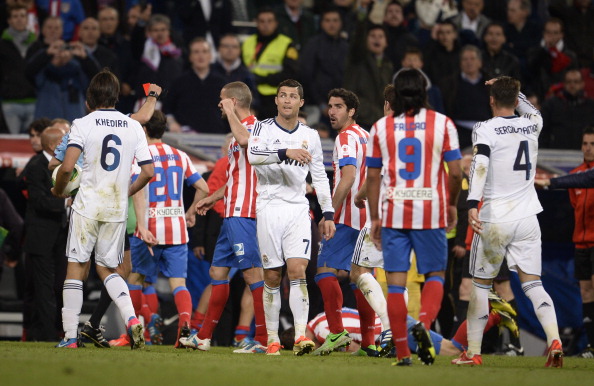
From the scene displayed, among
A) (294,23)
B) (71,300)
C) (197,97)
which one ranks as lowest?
(71,300)

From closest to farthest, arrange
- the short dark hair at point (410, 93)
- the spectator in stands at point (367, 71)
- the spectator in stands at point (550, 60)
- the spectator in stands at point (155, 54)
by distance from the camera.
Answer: the short dark hair at point (410, 93) < the spectator in stands at point (367, 71) < the spectator in stands at point (155, 54) < the spectator in stands at point (550, 60)

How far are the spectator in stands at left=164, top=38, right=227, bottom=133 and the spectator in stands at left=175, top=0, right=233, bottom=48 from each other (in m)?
1.75

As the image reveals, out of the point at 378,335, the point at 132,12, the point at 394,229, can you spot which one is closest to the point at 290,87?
the point at 394,229

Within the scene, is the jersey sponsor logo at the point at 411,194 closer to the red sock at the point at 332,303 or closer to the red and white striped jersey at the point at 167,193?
the red sock at the point at 332,303

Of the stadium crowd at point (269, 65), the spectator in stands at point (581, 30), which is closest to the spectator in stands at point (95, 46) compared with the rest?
the stadium crowd at point (269, 65)

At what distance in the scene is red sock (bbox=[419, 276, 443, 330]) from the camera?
8.20 m

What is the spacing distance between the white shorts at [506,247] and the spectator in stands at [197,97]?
702cm

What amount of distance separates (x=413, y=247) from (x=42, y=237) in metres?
5.90

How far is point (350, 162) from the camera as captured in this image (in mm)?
9789

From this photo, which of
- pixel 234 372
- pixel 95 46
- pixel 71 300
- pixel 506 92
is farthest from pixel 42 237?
pixel 506 92

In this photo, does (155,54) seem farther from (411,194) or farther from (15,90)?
(411,194)

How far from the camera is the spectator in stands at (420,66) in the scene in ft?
50.4

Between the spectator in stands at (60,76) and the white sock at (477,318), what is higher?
the spectator in stands at (60,76)

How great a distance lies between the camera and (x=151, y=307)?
38.5 feet
